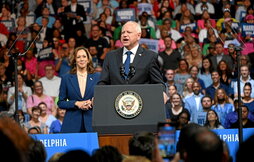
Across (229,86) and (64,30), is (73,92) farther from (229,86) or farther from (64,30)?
(64,30)

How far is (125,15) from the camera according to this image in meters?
17.5

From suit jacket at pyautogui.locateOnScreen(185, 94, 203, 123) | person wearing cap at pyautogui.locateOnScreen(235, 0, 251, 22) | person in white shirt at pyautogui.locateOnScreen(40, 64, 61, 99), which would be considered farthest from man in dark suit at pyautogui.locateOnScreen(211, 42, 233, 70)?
person in white shirt at pyautogui.locateOnScreen(40, 64, 61, 99)

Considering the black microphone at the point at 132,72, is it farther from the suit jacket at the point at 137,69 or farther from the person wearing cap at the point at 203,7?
the person wearing cap at the point at 203,7

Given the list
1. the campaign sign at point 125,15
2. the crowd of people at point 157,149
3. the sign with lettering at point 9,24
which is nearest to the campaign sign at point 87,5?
the campaign sign at point 125,15

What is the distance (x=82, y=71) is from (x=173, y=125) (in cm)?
463

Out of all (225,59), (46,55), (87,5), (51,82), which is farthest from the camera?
(87,5)

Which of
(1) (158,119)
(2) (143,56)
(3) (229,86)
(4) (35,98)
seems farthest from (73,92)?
(3) (229,86)

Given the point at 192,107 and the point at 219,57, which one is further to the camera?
the point at 219,57

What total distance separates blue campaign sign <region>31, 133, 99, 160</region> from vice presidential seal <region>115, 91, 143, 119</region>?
61.0 inches

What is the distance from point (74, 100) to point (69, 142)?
496 mm

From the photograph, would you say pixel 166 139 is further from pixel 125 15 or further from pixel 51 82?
pixel 125 15

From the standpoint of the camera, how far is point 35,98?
1461 centimetres

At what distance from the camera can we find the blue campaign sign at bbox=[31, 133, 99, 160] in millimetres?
Result: 9008

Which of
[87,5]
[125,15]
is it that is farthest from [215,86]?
[87,5]
